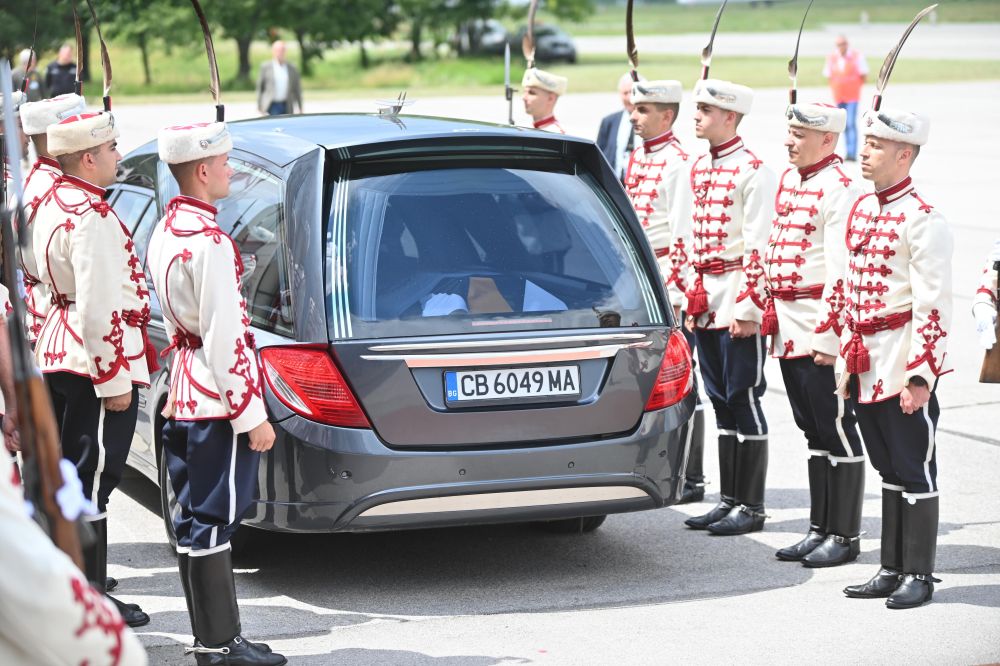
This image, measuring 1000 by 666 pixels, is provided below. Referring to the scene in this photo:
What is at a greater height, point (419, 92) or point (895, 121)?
point (895, 121)

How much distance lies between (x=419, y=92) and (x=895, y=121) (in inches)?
1617

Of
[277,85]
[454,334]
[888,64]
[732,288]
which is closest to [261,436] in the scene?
[454,334]

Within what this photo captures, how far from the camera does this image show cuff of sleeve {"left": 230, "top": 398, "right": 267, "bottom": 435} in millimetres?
4633

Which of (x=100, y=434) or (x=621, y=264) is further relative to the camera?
(x=621, y=264)

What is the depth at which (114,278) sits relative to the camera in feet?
16.6

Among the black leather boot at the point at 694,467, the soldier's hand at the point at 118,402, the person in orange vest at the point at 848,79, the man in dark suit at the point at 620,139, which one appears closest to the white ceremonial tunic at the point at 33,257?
the soldier's hand at the point at 118,402

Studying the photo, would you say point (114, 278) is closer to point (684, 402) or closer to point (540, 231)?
point (540, 231)

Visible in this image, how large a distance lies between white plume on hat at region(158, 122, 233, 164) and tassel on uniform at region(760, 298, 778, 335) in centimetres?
264

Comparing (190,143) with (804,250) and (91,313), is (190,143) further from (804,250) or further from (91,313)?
(804,250)

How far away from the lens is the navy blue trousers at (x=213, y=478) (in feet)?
15.5

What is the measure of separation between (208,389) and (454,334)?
3.24 ft

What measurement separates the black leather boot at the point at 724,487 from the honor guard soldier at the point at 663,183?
0.21 metres

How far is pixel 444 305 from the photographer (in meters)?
5.34

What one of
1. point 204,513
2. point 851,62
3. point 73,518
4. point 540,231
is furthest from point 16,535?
point 851,62
